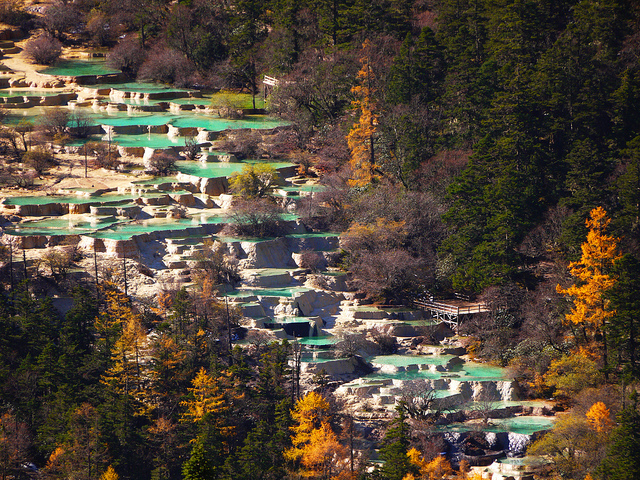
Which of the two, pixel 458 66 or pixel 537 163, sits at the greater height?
pixel 458 66

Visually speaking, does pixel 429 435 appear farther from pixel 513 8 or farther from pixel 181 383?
pixel 513 8

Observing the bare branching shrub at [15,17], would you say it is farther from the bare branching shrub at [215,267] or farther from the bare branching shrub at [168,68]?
the bare branching shrub at [215,267]

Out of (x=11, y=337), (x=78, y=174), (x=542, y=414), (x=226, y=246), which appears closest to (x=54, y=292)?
(x=11, y=337)

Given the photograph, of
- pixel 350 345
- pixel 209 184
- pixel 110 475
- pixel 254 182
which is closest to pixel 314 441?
pixel 350 345

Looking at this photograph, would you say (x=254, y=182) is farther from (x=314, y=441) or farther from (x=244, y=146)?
(x=314, y=441)

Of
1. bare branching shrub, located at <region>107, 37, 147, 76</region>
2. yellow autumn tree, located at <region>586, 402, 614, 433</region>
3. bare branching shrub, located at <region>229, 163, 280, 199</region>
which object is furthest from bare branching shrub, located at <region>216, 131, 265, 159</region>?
yellow autumn tree, located at <region>586, 402, 614, 433</region>

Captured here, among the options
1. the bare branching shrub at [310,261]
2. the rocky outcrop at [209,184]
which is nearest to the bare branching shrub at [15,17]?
the rocky outcrop at [209,184]
